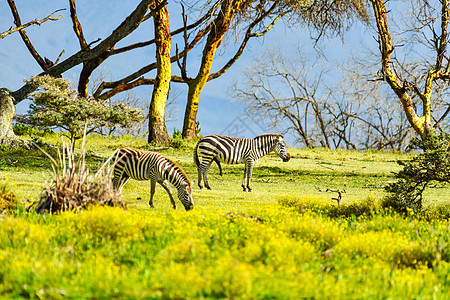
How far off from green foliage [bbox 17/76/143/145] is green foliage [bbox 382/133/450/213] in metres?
11.5

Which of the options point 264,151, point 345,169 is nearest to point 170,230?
point 264,151

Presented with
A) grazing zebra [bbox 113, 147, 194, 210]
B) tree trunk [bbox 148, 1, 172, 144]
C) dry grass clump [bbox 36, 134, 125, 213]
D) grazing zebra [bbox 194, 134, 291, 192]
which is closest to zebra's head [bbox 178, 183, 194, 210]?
grazing zebra [bbox 113, 147, 194, 210]

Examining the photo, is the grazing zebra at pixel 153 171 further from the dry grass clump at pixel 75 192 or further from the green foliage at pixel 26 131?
the green foliage at pixel 26 131

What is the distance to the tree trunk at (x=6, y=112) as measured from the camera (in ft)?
56.4

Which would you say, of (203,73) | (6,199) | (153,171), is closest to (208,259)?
(153,171)

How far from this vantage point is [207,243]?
18.4 ft

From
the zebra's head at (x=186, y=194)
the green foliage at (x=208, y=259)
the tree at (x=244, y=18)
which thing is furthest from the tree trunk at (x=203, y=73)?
the green foliage at (x=208, y=259)

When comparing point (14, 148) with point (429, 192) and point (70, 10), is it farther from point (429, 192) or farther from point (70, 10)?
point (429, 192)

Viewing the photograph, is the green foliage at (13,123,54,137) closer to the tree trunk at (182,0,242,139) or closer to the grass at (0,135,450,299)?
the tree trunk at (182,0,242,139)

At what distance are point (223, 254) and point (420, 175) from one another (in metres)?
6.21

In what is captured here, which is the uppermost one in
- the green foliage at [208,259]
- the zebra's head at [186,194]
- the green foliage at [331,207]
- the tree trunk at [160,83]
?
the tree trunk at [160,83]

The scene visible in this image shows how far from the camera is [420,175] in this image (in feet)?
30.6

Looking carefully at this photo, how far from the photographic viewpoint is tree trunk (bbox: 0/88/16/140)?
1720 centimetres

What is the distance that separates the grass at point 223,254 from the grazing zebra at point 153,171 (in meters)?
0.63
